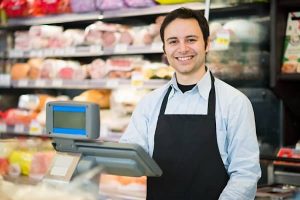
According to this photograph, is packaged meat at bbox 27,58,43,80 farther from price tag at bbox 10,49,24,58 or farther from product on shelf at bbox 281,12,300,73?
product on shelf at bbox 281,12,300,73

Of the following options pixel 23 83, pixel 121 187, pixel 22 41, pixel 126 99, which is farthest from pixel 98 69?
pixel 121 187

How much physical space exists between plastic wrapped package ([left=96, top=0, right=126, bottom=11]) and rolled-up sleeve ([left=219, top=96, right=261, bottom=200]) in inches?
79.4

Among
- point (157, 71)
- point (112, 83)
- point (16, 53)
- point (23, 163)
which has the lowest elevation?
point (23, 163)

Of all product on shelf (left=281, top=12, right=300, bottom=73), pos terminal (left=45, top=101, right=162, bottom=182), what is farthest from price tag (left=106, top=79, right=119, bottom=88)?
pos terminal (left=45, top=101, right=162, bottom=182)

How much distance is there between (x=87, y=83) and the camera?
4027 millimetres

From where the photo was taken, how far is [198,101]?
210 centimetres

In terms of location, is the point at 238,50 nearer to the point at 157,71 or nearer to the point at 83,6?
the point at 157,71

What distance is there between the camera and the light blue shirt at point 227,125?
6.11ft

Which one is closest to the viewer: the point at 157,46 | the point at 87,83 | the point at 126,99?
the point at 157,46

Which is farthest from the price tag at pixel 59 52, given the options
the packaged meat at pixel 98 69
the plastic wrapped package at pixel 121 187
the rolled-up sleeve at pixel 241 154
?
the rolled-up sleeve at pixel 241 154

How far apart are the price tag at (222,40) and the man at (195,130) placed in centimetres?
98

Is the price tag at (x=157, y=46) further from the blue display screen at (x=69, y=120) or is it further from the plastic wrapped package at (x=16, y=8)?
the blue display screen at (x=69, y=120)

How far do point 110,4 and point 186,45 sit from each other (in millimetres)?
1924

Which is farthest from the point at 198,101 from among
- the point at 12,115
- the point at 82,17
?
the point at 12,115
